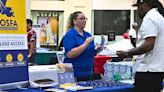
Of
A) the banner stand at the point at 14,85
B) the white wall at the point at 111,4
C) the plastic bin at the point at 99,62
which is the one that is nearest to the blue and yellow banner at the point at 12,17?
the banner stand at the point at 14,85

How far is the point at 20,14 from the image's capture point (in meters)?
2.60

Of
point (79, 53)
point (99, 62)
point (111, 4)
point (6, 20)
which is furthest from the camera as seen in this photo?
point (111, 4)

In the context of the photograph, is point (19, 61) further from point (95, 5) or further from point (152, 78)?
point (95, 5)

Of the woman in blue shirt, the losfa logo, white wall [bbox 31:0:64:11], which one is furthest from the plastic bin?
white wall [bbox 31:0:64:11]

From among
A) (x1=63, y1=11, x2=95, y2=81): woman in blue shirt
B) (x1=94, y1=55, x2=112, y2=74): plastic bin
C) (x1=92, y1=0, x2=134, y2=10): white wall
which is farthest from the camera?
(x1=92, y1=0, x2=134, y2=10): white wall

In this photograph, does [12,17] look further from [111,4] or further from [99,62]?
[111,4]

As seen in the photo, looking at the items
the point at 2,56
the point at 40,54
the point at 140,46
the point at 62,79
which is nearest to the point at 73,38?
the point at 62,79

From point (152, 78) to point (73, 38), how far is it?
97cm

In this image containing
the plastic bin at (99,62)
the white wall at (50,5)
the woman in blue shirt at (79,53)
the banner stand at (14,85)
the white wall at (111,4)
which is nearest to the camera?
the banner stand at (14,85)

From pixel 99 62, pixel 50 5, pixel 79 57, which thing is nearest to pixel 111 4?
pixel 50 5

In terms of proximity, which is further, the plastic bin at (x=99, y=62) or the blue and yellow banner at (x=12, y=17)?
the plastic bin at (x=99, y=62)

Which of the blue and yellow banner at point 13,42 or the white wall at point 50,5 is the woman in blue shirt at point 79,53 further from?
the white wall at point 50,5

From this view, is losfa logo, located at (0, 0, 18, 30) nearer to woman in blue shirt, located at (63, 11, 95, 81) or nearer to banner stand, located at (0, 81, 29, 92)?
banner stand, located at (0, 81, 29, 92)

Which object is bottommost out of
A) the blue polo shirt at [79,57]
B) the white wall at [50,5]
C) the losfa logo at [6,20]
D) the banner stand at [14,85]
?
the banner stand at [14,85]
